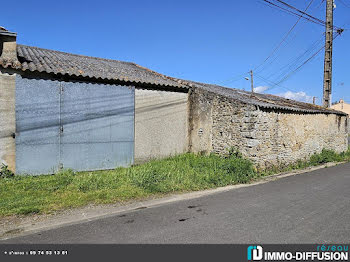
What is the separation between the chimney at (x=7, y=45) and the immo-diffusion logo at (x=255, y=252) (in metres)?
7.61

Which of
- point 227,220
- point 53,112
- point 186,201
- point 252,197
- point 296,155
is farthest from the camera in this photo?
point 296,155

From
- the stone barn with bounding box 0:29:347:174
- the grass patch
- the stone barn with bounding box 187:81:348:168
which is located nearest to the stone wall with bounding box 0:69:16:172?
the stone barn with bounding box 0:29:347:174

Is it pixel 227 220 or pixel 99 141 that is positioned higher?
pixel 99 141

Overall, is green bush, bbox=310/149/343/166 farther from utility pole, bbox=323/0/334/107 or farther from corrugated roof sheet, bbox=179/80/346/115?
utility pole, bbox=323/0/334/107

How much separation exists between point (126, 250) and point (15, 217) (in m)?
2.53

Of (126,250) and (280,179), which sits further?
(280,179)

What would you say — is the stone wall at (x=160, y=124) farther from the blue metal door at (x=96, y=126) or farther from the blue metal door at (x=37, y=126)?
the blue metal door at (x=37, y=126)

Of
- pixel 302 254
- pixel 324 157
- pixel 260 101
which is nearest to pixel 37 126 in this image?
pixel 302 254

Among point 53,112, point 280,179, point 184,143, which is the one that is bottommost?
point 280,179

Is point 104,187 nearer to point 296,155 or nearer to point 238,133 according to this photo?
point 238,133

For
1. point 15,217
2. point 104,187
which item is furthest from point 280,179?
point 15,217

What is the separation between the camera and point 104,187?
6035mm

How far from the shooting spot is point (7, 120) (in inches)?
260

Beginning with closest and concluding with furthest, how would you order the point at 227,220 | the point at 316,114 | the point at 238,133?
the point at 227,220 → the point at 238,133 → the point at 316,114
